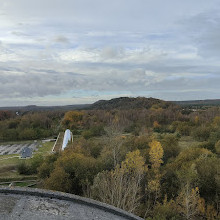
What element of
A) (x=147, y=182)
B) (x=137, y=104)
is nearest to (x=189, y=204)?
(x=147, y=182)

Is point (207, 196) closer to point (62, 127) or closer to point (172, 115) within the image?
point (172, 115)

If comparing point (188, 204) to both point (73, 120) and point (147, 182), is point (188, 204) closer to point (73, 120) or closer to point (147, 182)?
point (147, 182)

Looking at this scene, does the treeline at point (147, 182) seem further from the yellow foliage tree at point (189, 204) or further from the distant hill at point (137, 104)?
the distant hill at point (137, 104)

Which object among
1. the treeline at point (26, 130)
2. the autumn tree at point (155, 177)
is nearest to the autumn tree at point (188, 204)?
the autumn tree at point (155, 177)

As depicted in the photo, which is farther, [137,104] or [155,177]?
[137,104]

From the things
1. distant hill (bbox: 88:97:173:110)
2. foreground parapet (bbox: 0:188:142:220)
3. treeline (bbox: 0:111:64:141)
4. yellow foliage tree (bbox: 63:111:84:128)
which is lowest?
treeline (bbox: 0:111:64:141)

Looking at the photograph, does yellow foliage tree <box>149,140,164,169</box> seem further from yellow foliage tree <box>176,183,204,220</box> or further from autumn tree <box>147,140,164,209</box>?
yellow foliage tree <box>176,183,204,220</box>

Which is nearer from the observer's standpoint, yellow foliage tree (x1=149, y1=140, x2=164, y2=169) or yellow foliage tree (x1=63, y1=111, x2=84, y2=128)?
yellow foliage tree (x1=149, y1=140, x2=164, y2=169)

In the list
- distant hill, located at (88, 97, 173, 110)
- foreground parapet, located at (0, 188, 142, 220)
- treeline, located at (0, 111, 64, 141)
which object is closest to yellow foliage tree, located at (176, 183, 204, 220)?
foreground parapet, located at (0, 188, 142, 220)
